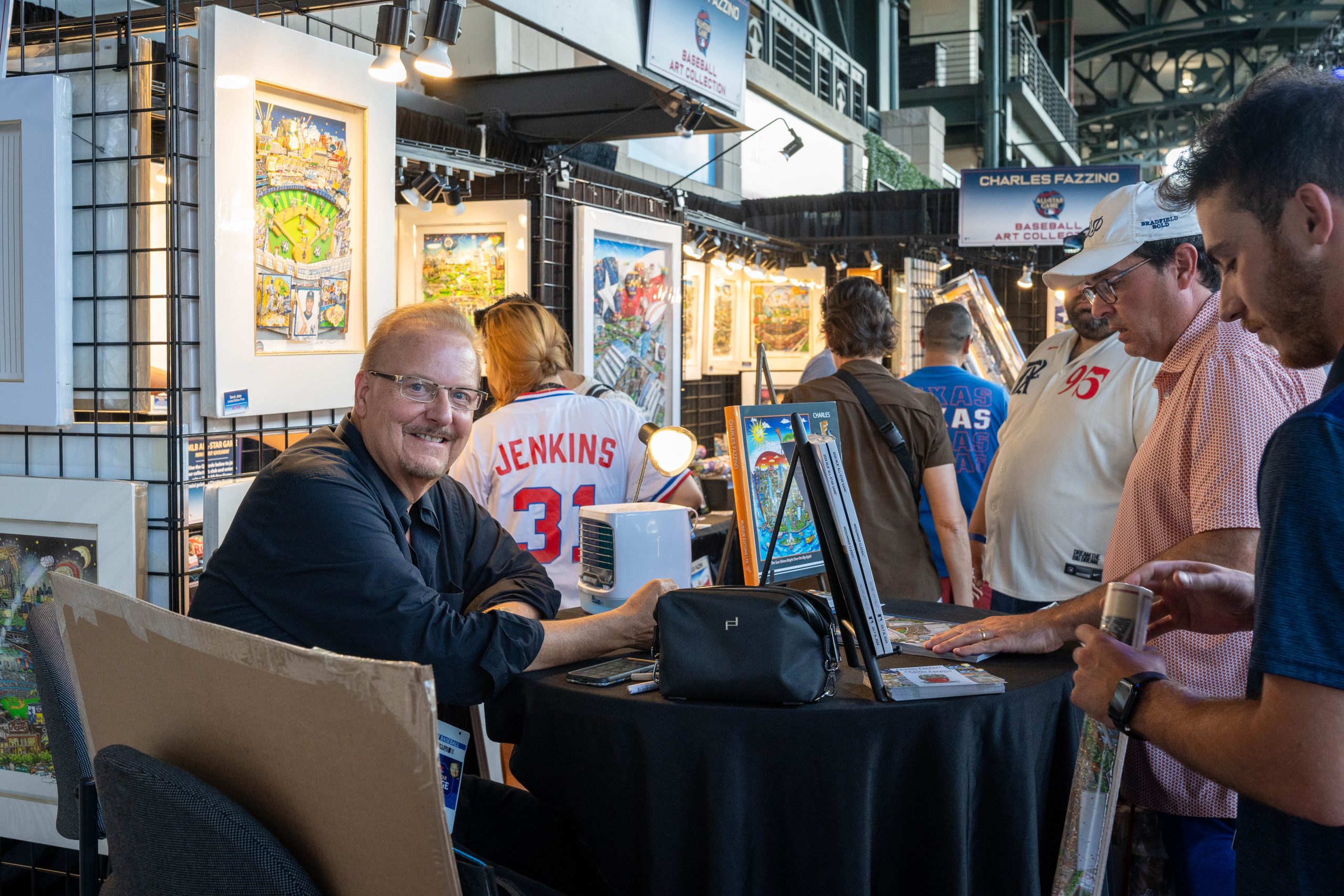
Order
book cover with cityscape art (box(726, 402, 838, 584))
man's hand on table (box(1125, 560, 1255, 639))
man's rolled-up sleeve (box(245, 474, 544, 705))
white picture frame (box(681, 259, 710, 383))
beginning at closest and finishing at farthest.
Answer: man's hand on table (box(1125, 560, 1255, 639)) < man's rolled-up sleeve (box(245, 474, 544, 705)) < book cover with cityscape art (box(726, 402, 838, 584)) < white picture frame (box(681, 259, 710, 383))

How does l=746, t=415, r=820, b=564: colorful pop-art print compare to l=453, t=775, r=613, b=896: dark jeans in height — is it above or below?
above

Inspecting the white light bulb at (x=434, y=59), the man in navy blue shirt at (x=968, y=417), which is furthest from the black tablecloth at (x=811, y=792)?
the man in navy blue shirt at (x=968, y=417)

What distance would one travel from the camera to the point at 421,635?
1.81m

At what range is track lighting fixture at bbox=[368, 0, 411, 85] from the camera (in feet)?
9.73

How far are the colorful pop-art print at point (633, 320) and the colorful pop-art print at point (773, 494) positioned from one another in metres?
3.06

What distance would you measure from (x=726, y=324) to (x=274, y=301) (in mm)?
6825

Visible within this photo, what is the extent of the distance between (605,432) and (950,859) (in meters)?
1.72

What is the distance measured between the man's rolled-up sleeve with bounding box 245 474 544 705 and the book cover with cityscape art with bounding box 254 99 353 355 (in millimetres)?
1019

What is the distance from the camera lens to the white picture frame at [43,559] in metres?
2.57

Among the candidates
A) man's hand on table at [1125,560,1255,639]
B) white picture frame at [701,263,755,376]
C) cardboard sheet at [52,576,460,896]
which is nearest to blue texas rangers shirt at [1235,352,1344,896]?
man's hand on table at [1125,560,1255,639]

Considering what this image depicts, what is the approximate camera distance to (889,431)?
10.8ft

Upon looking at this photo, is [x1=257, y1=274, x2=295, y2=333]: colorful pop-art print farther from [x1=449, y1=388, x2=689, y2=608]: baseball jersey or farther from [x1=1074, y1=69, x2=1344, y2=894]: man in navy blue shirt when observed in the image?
[x1=1074, y1=69, x2=1344, y2=894]: man in navy blue shirt

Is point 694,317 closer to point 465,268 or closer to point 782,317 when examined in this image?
point 782,317

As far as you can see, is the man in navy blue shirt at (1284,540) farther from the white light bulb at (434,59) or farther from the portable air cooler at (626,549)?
the white light bulb at (434,59)
